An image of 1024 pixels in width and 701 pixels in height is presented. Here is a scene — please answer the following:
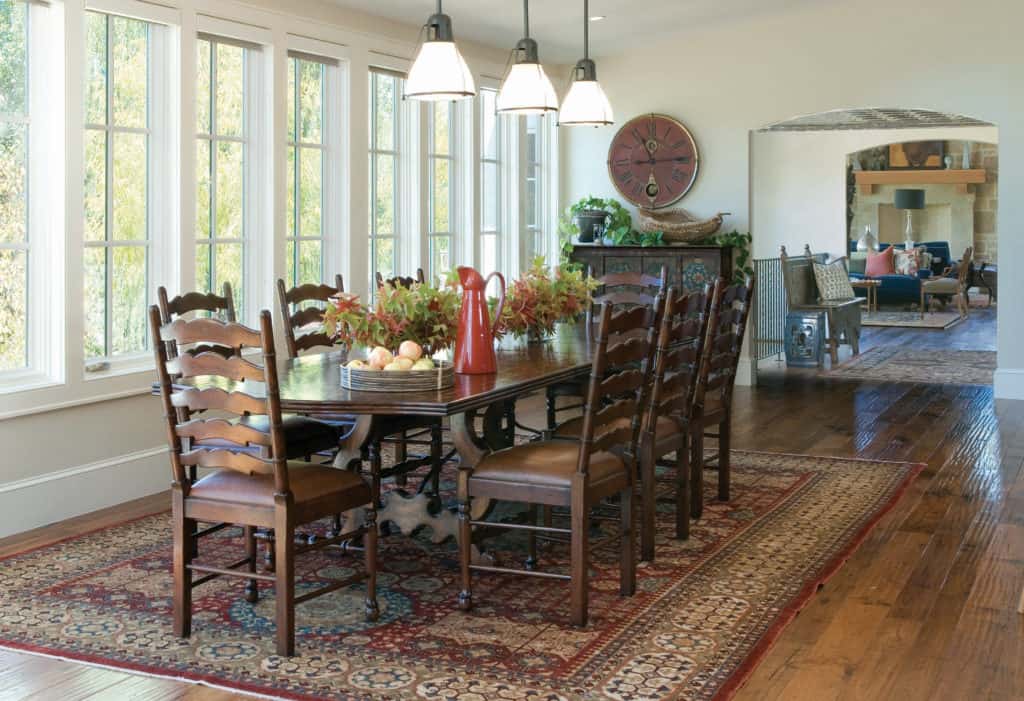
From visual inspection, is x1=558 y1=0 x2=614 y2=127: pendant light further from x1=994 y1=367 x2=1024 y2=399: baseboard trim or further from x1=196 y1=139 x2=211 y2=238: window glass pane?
x1=994 y1=367 x2=1024 y2=399: baseboard trim

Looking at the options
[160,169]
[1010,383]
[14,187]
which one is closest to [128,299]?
[160,169]

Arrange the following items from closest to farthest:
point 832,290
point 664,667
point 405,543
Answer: point 664,667
point 405,543
point 832,290

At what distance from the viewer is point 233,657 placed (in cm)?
354

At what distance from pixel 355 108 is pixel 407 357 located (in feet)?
11.1

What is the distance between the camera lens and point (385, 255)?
7.55m

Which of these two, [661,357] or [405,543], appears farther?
[405,543]

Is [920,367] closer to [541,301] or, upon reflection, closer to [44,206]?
[541,301]

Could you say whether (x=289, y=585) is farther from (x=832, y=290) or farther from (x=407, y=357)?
(x=832, y=290)

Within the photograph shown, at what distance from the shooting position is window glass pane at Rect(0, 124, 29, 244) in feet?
16.5

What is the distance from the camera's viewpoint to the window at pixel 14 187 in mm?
4988

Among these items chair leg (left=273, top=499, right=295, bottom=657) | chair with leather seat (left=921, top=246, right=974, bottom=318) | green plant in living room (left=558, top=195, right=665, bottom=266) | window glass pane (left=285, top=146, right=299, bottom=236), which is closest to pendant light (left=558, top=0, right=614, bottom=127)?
window glass pane (left=285, top=146, right=299, bottom=236)

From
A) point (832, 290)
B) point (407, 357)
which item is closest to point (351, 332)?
point (407, 357)

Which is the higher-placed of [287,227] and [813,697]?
[287,227]

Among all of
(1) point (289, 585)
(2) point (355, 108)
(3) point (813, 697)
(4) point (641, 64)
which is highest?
(4) point (641, 64)
